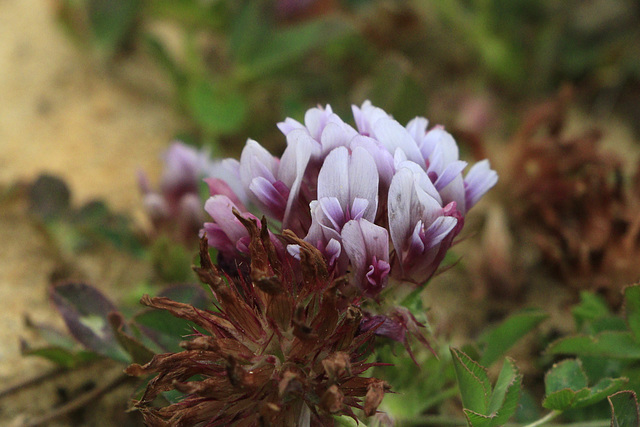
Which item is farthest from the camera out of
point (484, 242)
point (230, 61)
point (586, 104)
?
point (586, 104)

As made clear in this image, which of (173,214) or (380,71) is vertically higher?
(380,71)

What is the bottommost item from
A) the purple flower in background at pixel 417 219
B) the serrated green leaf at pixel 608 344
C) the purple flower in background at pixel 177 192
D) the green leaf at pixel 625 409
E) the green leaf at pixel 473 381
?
the green leaf at pixel 625 409

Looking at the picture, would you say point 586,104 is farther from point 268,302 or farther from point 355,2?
point 268,302

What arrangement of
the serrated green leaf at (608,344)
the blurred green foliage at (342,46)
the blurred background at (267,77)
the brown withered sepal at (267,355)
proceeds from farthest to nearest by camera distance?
the blurred green foliage at (342,46) < the blurred background at (267,77) < the serrated green leaf at (608,344) < the brown withered sepal at (267,355)

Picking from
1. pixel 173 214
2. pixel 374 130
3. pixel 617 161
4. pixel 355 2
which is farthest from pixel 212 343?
pixel 355 2

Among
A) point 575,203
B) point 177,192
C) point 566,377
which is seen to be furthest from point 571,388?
point 177,192

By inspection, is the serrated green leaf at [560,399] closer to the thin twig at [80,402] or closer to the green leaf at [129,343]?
the green leaf at [129,343]

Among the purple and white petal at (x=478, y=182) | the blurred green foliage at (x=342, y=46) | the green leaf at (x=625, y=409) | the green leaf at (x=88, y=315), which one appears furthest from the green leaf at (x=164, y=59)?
the green leaf at (x=625, y=409)
